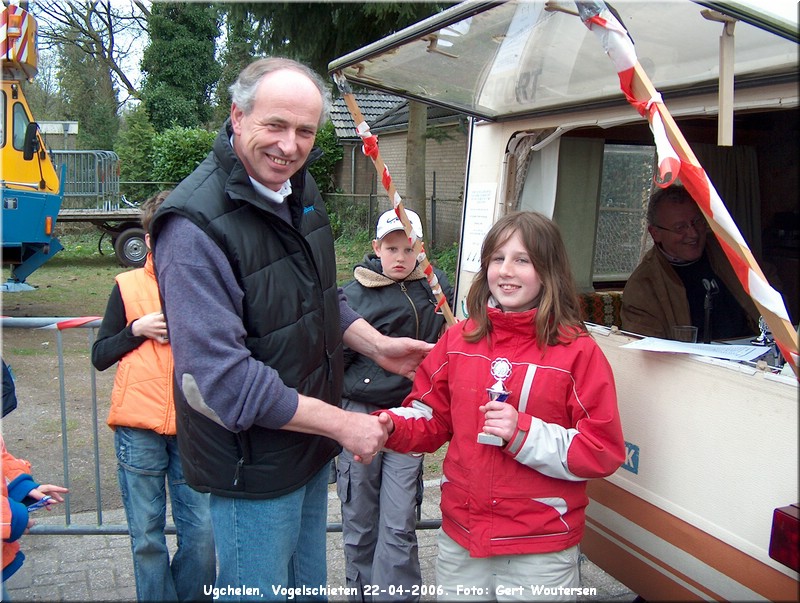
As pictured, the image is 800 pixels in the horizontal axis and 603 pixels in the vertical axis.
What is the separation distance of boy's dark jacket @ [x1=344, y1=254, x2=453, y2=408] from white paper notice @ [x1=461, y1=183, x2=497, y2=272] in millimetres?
706

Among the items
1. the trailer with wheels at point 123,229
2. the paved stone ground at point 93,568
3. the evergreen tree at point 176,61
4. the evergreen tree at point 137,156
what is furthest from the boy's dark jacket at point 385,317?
the evergreen tree at point 176,61

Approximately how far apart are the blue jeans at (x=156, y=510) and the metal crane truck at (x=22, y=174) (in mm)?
8343

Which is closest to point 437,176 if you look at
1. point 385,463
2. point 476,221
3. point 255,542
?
point 476,221

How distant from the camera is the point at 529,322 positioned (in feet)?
7.87

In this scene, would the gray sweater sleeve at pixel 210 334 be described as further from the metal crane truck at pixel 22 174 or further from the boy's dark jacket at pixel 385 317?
the metal crane truck at pixel 22 174

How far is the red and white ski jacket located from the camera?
2264 millimetres

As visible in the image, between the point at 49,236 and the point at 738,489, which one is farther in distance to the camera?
the point at 49,236

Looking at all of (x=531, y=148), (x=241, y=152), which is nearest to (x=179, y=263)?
(x=241, y=152)

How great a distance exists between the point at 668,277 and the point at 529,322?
1.89m

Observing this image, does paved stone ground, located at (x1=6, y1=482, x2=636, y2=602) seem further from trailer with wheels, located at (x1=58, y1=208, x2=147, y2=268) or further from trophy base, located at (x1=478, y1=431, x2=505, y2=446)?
trailer with wheels, located at (x1=58, y1=208, x2=147, y2=268)

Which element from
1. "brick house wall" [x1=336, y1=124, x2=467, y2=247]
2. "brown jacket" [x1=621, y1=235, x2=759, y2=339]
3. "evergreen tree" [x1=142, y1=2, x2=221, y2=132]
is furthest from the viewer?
"evergreen tree" [x1=142, y1=2, x2=221, y2=132]

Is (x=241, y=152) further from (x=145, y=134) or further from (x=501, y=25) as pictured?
(x=145, y=134)

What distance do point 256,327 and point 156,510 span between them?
1398 mm

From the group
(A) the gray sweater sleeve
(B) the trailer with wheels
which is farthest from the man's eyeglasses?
(B) the trailer with wheels
